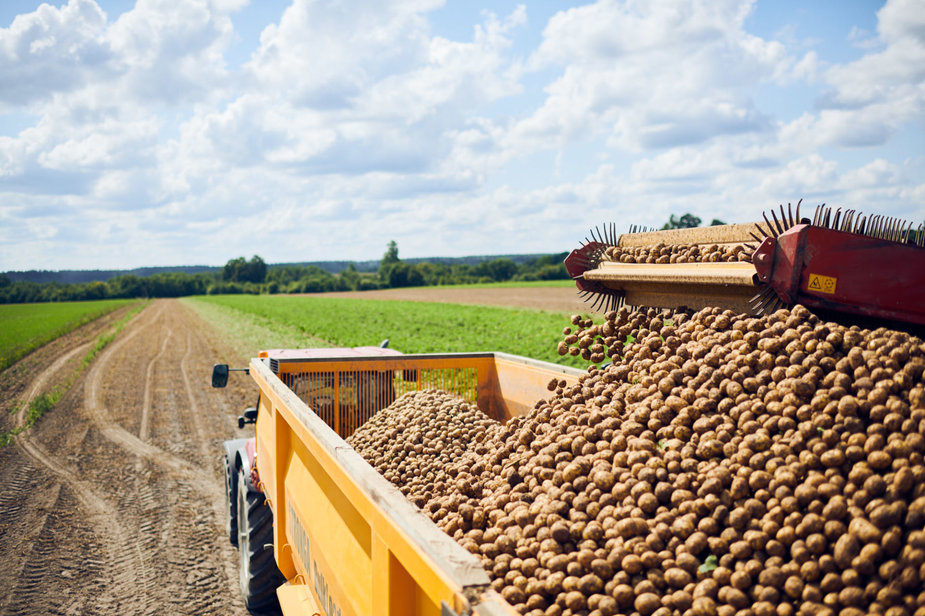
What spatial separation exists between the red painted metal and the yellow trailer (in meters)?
1.79

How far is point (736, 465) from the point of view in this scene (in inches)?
84.0

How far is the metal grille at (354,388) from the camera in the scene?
16.3 ft

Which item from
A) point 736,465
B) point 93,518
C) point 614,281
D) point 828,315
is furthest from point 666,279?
point 93,518

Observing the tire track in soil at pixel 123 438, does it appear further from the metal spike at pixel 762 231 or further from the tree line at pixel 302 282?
the tree line at pixel 302 282

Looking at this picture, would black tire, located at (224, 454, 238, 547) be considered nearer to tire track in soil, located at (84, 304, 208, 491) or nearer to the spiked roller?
tire track in soil, located at (84, 304, 208, 491)

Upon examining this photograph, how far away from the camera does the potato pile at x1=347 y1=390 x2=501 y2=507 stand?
11.7 ft

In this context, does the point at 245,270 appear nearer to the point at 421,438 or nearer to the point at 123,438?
the point at 123,438

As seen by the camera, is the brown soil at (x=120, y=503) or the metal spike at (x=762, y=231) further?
the brown soil at (x=120, y=503)

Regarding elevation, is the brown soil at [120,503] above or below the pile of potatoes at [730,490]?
below

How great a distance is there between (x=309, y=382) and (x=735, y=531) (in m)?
3.66

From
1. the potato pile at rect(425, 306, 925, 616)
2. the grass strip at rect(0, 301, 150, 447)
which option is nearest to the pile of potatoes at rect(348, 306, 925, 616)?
the potato pile at rect(425, 306, 925, 616)

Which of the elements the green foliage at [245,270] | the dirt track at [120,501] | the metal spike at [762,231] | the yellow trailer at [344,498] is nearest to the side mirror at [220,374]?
the yellow trailer at [344,498]

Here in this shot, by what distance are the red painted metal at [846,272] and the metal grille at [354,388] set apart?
9.81 feet

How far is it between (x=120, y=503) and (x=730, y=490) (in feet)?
23.1
